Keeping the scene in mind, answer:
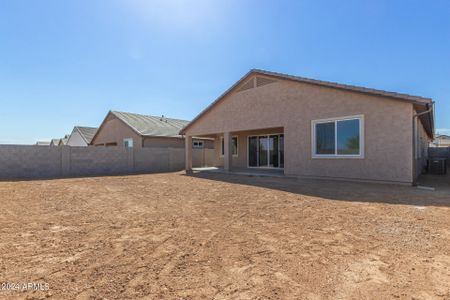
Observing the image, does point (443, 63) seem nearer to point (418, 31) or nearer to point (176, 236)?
point (418, 31)

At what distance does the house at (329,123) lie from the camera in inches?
358

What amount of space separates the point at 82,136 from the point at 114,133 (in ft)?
26.0

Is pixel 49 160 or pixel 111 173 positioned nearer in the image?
pixel 49 160

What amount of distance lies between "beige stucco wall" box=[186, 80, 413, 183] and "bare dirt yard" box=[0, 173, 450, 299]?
2.94 m

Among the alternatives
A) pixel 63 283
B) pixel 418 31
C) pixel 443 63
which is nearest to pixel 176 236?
pixel 63 283

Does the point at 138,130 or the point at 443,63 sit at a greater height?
the point at 443,63

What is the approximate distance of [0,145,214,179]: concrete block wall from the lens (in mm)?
14585

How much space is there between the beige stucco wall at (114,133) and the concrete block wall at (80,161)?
3462 millimetres

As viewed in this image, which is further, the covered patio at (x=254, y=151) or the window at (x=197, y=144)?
the window at (x=197, y=144)

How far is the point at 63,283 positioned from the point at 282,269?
2432 millimetres

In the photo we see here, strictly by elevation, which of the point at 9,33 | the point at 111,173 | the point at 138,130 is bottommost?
the point at 111,173

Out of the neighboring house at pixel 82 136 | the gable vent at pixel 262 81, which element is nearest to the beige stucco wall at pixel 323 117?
the gable vent at pixel 262 81

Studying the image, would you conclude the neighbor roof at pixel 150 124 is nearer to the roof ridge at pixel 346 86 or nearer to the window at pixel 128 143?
the window at pixel 128 143

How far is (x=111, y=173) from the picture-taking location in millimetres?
17797
